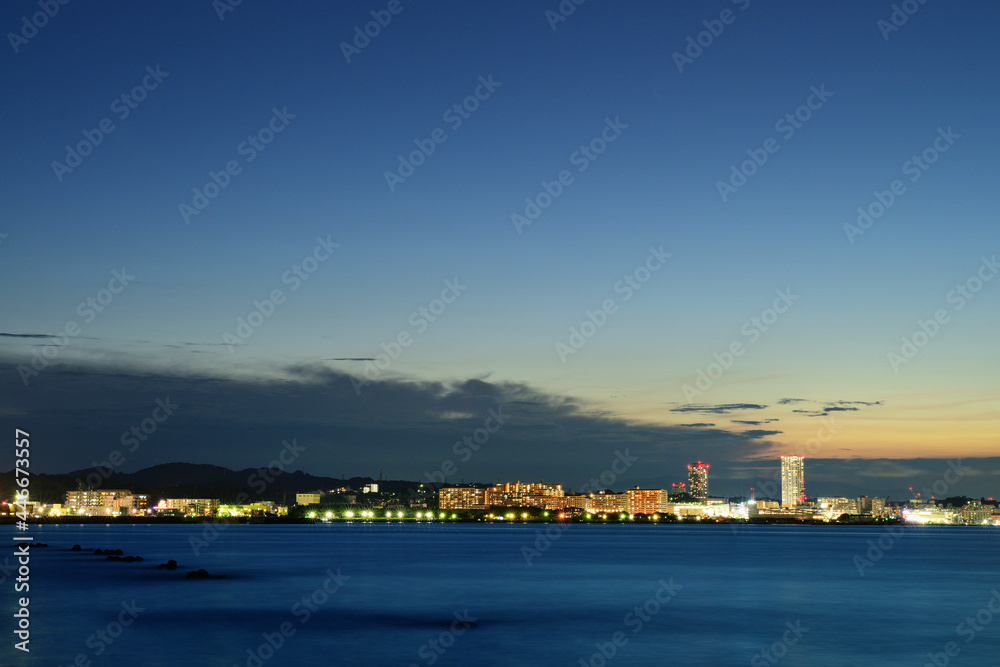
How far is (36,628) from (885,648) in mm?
36395

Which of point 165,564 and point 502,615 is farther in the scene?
point 165,564

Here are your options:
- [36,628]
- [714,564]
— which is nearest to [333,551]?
[714,564]

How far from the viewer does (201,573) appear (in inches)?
2726

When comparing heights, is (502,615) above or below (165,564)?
below

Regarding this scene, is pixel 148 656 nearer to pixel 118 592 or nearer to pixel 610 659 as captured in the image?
pixel 610 659

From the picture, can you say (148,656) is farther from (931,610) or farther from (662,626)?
(931,610)

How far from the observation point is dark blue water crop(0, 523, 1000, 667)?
36.7 metres

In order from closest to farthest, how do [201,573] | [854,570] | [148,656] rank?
[148,656] → [201,573] → [854,570]

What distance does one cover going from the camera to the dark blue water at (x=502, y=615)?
1444 inches

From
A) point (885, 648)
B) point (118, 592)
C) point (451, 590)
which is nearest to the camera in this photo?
point (885, 648)

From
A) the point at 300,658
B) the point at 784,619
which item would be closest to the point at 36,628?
the point at 300,658

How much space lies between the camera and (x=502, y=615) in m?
48.6

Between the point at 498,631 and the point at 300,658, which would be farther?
the point at 498,631

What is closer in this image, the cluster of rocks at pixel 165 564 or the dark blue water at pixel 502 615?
the dark blue water at pixel 502 615
